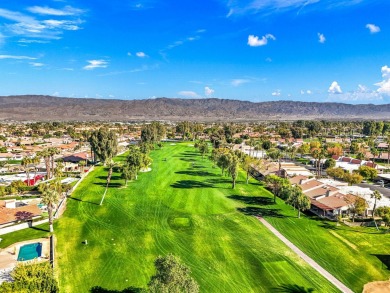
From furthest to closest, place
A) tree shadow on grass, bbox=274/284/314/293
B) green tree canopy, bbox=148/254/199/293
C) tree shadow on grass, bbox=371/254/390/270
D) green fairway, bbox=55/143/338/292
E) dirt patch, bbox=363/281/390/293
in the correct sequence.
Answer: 1. tree shadow on grass, bbox=371/254/390/270
2. green fairway, bbox=55/143/338/292
3. dirt patch, bbox=363/281/390/293
4. tree shadow on grass, bbox=274/284/314/293
5. green tree canopy, bbox=148/254/199/293

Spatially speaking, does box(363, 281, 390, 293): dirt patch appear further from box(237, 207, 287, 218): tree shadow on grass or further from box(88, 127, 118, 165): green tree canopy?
box(88, 127, 118, 165): green tree canopy

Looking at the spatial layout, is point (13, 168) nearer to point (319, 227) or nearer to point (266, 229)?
point (266, 229)

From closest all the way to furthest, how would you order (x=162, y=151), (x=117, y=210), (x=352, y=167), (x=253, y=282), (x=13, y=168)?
(x=253, y=282) < (x=117, y=210) < (x=13, y=168) < (x=352, y=167) < (x=162, y=151)

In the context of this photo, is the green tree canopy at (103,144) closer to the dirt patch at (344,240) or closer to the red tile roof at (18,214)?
the red tile roof at (18,214)

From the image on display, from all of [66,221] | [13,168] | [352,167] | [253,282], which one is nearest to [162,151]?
[13,168]

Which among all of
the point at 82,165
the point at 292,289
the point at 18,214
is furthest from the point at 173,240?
the point at 82,165

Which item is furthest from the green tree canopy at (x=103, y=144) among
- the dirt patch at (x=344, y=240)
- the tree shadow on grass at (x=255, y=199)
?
the dirt patch at (x=344, y=240)

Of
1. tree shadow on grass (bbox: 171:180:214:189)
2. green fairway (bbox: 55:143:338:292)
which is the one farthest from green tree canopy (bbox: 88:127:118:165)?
tree shadow on grass (bbox: 171:180:214:189)
